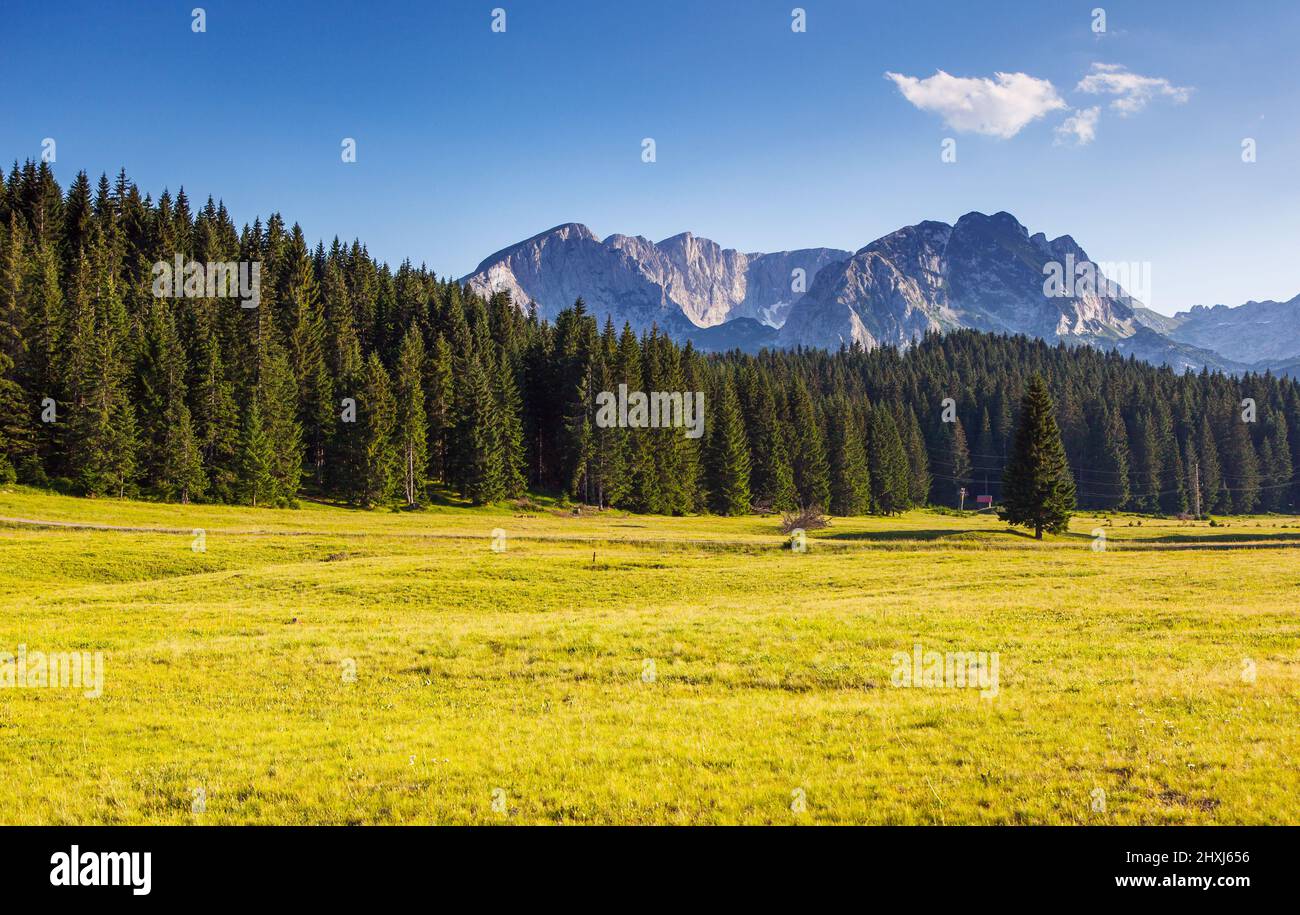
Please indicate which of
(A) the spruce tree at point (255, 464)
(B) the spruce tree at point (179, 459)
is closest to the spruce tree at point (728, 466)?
(A) the spruce tree at point (255, 464)

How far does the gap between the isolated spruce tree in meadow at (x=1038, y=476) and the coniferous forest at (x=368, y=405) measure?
138ft

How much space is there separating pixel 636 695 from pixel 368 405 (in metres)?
80.2

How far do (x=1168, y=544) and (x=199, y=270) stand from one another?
132 meters

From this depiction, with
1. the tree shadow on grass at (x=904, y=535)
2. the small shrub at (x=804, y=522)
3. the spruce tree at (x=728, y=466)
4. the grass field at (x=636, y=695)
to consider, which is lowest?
the tree shadow on grass at (x=904, y=535)

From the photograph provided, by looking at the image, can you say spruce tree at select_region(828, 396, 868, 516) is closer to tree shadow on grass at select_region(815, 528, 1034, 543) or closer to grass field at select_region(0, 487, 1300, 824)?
tree shadow on grass at select_region(815, 528, 1034, 543)

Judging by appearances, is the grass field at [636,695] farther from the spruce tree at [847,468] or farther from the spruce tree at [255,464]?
the spruce tree at [847,468]

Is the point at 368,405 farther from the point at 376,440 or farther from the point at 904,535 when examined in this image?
the point at 904,535

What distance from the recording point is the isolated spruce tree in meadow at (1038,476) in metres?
74.7

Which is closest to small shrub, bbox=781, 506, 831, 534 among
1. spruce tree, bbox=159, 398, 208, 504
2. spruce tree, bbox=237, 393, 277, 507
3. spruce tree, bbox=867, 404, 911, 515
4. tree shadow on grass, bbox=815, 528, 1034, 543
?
tree shadow on grass, bbox=815, 528, 1034, 543

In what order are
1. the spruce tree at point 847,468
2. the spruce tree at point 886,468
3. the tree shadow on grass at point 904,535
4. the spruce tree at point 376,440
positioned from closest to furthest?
the tree shadow on grass at point 904,535 → the spruce tree at point 376,440 → the spruce tree at point 847,468 → the spruce tree at point 886,468

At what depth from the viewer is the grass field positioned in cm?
1128

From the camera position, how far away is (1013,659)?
21.7m

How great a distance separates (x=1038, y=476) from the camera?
7538 centimetres
